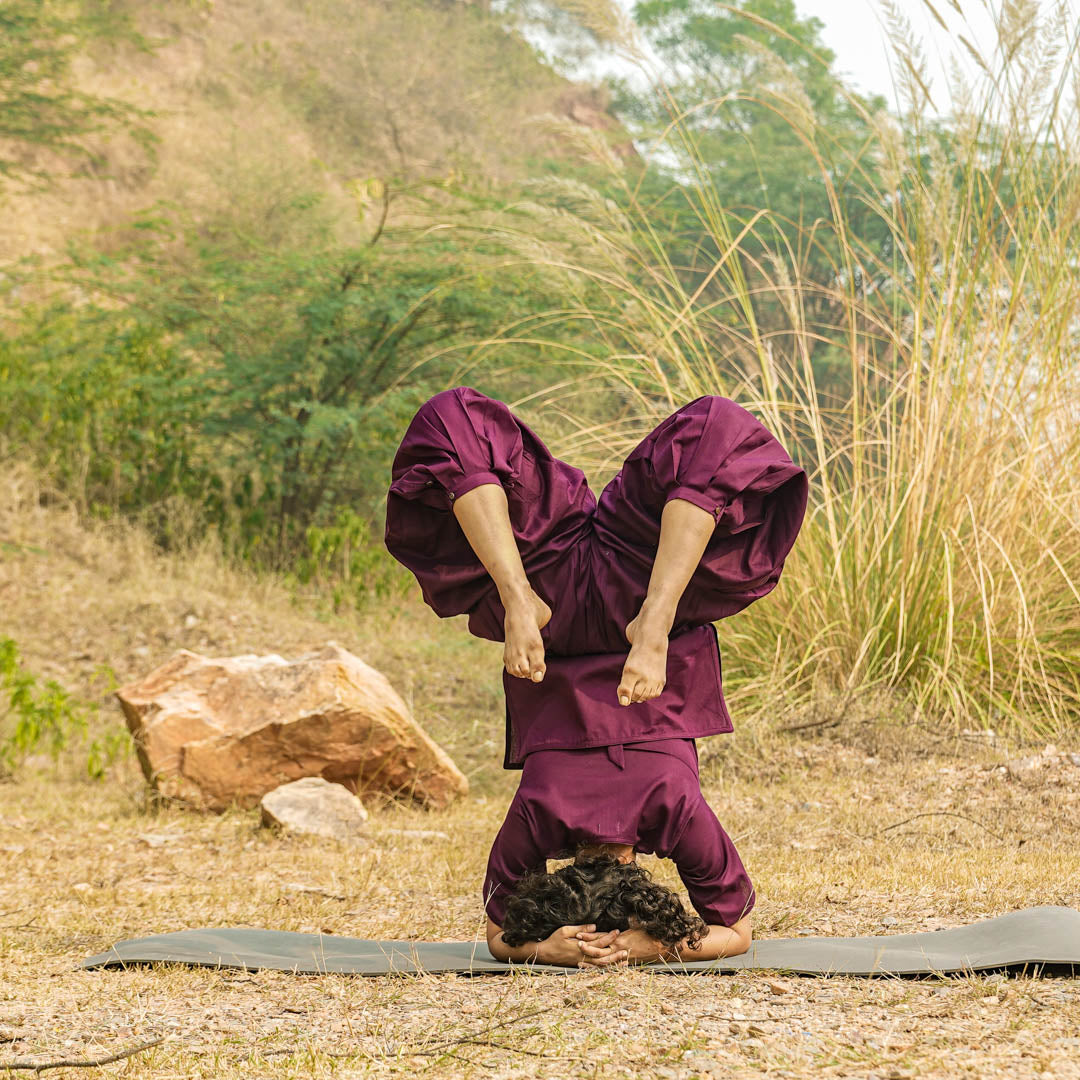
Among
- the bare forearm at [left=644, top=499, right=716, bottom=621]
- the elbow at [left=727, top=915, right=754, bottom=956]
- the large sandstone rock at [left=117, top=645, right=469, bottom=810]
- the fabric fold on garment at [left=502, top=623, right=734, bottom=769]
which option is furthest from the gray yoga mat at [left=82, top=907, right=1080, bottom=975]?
the large sandstone rock at [left=117, top=645, right=469, bottom=810]

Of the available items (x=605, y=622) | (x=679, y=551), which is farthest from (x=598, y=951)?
(x=679, y=551)

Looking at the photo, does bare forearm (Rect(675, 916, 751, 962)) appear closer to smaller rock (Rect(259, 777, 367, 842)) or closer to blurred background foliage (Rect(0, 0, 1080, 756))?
smaller rock (Rect(259, 777, 367, 842))

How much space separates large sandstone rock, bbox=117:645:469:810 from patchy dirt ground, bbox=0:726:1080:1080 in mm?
144

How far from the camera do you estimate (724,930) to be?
210 cm

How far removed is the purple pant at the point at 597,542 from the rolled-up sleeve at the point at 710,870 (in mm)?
183

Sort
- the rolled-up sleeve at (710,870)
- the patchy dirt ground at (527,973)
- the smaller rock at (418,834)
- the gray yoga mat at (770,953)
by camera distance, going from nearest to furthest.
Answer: the patchy dirt ground at (527,973)
the gray yoga mat at (770,953)
the rolled-up sleeve at (710,870)
the smaller rock at (418,834)

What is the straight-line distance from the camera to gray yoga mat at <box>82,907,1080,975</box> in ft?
6.49

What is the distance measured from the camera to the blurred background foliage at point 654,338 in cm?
425

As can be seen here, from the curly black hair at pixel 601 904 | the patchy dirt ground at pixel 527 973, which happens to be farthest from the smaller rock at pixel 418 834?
the curly black hair at pixel 601 904

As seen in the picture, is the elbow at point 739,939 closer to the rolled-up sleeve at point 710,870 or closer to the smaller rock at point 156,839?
the rolled-up sleeve at point 710,870

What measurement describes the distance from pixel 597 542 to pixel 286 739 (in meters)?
2.32

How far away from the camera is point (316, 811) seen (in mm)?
3848

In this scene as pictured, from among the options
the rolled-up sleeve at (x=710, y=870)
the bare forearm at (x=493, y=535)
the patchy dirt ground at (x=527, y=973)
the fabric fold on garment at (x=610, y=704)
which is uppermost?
the bare forearm at (x=493, y=535)

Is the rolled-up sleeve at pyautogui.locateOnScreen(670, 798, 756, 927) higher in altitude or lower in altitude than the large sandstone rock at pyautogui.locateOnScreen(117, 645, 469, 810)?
higher
